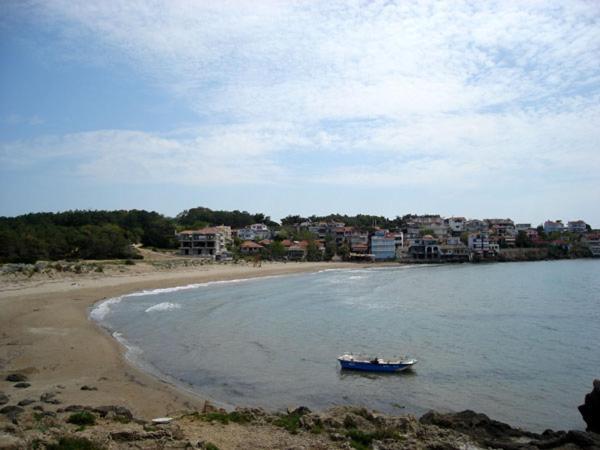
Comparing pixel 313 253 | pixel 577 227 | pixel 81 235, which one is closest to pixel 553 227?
pixel 577 227

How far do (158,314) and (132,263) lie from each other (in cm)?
3467

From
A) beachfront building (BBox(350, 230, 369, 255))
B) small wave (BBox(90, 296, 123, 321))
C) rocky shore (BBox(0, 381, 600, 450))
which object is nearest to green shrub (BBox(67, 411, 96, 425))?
rocky shore (BBox(0, 381, 600, 450))

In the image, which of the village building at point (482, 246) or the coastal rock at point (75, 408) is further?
the village building at point (482, 246)

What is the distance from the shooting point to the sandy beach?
1552 centimetres

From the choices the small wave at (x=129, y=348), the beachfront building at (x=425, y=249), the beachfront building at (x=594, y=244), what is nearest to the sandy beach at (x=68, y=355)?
the small wave at (x=129, y=348)

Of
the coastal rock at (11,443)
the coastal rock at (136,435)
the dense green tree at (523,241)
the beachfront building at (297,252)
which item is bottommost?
the coastal rock at (136,435)

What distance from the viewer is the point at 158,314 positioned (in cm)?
3375

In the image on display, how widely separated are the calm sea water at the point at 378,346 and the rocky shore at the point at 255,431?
9.74 ft

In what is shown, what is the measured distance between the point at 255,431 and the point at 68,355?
40.2 feet

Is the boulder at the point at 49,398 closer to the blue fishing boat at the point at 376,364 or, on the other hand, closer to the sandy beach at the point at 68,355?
the sandy beach at the point at 68,355

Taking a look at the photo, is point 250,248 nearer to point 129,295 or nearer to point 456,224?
point 129,295

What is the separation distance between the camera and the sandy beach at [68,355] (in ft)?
50.9

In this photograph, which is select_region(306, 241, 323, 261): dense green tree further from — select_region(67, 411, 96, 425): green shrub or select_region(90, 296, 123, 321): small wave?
select_region(67, 411, 96, 425): green shrub

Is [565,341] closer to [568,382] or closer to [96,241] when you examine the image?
[568,382]
